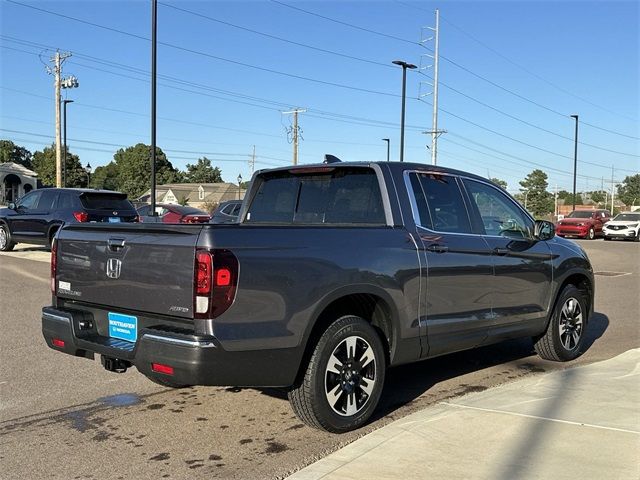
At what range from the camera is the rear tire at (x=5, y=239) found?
17766 millimetres

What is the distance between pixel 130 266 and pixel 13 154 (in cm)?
14418

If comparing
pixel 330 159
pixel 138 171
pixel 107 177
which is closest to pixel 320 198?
pixel 330 159

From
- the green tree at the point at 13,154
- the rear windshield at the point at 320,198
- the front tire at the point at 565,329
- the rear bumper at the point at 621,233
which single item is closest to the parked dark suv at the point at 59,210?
the rear windshield at the point at 320,198

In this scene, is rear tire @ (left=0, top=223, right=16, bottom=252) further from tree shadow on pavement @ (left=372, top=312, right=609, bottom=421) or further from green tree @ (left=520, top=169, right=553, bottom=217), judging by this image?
green tree @ (left=520, top=169, right=553, bottom=217)

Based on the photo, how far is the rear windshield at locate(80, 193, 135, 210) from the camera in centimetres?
1562

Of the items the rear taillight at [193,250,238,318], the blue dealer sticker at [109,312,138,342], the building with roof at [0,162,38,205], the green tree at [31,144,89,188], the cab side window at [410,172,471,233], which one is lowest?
the blue dealer sticker at [109,312,138,342]

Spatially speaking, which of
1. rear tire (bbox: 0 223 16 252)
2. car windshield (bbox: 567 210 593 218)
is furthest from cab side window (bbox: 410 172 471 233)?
car windshield (bbox: 567 210 593 218)

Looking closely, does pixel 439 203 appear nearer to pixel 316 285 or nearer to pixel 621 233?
pixel 316 285

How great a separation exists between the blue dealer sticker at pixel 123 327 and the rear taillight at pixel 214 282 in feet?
2.21

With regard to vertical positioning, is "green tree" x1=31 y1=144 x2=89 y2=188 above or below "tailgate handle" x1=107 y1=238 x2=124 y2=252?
above

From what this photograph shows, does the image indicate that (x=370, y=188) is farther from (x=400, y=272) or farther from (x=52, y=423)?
(x=52, y=423)

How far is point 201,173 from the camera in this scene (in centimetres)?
13900

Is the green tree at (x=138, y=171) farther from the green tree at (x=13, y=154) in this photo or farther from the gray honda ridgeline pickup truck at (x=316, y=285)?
the gray honda ridgeline pickup truck at (x=316, y=285)

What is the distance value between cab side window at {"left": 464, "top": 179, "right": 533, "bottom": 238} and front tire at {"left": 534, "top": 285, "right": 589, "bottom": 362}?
970 mm
